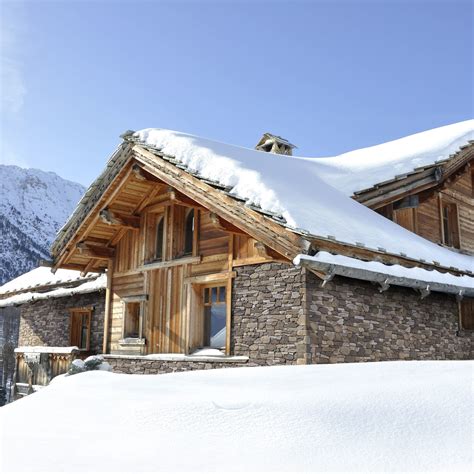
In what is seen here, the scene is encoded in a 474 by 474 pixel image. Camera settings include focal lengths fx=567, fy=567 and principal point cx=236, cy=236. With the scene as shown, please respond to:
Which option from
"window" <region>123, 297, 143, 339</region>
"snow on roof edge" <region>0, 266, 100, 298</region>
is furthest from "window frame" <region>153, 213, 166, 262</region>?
"snow on roof edge" <region>0, 266, 100, 298</region>

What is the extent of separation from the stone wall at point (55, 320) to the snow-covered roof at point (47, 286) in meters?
→ 0.39

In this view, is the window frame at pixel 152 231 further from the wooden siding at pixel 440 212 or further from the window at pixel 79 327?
the wooden siding at pixel 440 212

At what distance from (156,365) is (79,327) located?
19.9 feet

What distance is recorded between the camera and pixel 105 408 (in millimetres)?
4613

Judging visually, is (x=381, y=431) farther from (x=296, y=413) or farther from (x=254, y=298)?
(x=254, y=298)

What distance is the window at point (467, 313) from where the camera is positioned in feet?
40.3

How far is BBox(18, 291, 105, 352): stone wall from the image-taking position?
51.8 ft

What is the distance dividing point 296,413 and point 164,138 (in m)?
8.92

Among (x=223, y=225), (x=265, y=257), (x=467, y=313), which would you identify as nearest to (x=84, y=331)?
(x=223, y=225)

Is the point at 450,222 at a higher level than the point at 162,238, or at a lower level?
higher

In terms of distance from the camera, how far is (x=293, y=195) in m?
10.4

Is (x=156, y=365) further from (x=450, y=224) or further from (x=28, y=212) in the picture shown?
(x=28, y=212)

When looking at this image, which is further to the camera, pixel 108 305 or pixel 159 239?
pixel 108 305

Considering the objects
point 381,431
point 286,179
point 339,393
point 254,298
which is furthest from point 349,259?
point 381,431
